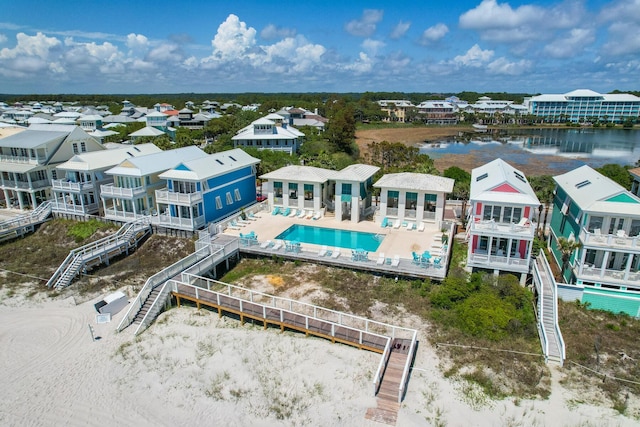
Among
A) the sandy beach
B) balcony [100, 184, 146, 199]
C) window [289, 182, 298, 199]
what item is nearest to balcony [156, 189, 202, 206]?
balcony [100, 184, 146, 199]

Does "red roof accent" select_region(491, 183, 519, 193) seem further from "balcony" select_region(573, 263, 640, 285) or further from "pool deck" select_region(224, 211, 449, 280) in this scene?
"balcony" select_region(573, 263, 640, 285)

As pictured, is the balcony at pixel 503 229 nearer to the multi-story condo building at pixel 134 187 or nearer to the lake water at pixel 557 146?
the multi-story condo building at pixel 134 187

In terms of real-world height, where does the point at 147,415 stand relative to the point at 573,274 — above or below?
below

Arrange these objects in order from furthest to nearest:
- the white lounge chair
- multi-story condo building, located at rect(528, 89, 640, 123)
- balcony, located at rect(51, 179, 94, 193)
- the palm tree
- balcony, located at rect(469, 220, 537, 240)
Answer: multi-story condo building, located at rect(528, 89, 640, 123) → balcony, located at rect(51, 179, 94, 193) → the white lounge chair → balcony, located at rect(469, 220, 537, 240) → the palm tree

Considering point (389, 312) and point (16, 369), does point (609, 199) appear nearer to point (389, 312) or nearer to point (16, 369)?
point (389, 312)

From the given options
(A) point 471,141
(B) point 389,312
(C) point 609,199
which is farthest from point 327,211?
(A) point 471,141

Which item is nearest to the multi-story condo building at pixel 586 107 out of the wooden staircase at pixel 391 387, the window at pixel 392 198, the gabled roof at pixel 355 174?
the gabled roof at pixel 355 174
